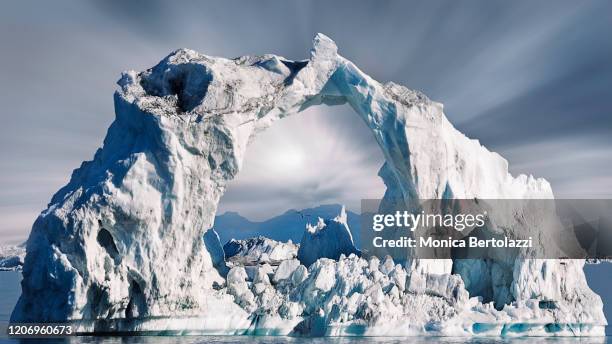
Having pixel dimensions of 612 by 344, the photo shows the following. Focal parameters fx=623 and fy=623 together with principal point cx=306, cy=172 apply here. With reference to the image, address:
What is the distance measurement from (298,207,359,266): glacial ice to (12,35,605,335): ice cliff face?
6327 mm

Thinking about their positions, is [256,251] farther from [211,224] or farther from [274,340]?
[274,340]

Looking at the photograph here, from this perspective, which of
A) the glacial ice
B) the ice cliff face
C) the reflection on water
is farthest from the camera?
the glacial ice

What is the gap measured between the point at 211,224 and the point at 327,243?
439 inches

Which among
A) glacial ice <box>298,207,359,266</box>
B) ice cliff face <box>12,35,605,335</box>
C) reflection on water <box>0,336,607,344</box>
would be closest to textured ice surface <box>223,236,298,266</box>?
glacial ice <box>298,207,359,266</box>

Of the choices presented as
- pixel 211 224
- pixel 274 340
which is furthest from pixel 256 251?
pixel 274 340

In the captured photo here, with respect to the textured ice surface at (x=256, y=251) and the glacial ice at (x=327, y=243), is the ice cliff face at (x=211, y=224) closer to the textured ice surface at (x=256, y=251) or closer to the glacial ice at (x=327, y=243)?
the glacial ice at (x=327, y=243)

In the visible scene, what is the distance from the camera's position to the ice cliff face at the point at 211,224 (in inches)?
1021

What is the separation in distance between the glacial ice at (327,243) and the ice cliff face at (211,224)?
6.33 meters

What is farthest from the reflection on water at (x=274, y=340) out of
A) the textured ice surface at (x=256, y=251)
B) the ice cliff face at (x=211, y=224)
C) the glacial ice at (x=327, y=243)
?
the textured ice surface at (x=256, y=251)

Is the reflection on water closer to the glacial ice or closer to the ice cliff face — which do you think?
the ice cliff face

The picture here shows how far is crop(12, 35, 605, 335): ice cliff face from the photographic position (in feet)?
85.0

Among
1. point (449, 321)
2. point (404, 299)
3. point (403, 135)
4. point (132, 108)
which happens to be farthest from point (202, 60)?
point (449, 321)

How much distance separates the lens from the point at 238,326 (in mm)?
28812

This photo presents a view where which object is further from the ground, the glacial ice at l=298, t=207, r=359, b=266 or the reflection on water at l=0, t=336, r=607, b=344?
the glacial ice at l=298, t=207, r=359, b=266
